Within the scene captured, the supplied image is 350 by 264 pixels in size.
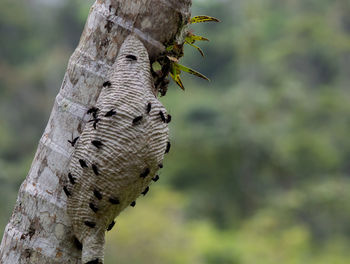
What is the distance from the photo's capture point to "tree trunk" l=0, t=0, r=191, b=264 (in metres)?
1.93

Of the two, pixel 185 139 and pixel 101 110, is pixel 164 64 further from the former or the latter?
pixel 185 139

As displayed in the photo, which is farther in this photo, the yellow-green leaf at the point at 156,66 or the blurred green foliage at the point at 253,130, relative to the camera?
the blurred green foliage at the point at 253,130

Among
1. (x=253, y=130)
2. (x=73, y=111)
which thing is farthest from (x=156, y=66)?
(x=253, y=130)

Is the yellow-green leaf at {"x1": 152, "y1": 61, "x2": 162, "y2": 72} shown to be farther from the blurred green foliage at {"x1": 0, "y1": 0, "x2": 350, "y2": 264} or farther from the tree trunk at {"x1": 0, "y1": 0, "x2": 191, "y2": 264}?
the blurred green foliage at {"x1": 0, "y1": 0, "x2": 350, "y2": 264}

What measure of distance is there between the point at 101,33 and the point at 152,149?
38 centimetres

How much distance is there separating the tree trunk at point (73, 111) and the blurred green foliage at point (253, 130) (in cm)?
1345

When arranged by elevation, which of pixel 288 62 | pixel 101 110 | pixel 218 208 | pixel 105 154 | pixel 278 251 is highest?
pixel 288 62

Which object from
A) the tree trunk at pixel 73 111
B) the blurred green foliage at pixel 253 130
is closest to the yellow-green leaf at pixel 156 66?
the tree trunk at pixel 73 111

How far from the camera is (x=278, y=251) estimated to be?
17.7 m

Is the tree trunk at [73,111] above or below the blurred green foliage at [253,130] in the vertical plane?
below

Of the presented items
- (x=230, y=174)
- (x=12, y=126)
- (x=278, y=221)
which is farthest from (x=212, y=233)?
(x=12, y=126)

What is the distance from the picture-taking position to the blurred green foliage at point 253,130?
18.8 meters

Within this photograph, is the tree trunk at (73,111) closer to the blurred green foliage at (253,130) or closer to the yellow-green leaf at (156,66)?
the yellow-green leaf at (156,66)

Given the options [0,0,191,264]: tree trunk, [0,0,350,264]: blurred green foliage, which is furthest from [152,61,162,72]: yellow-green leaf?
[0,0,350,264]: blurred green foliage
